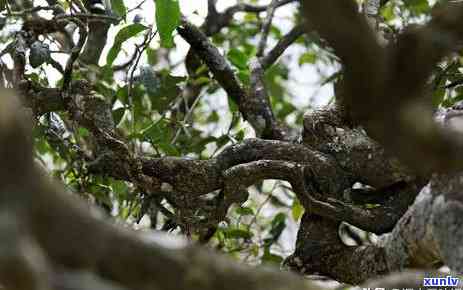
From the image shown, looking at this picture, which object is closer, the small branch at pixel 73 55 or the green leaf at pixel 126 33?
the small branch at pixel 73 55

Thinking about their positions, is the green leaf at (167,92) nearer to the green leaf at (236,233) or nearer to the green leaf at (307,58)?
the green leaf at (236,233)

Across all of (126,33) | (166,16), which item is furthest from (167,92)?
(166,16)

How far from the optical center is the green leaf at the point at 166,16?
56.1 inches

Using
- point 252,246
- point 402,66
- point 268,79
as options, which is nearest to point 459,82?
point 252,246

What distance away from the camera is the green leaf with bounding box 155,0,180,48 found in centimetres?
142

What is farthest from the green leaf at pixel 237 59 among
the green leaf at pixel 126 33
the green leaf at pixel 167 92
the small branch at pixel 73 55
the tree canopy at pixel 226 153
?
the small branch at pixel 73 55

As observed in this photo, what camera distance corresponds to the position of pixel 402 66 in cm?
68

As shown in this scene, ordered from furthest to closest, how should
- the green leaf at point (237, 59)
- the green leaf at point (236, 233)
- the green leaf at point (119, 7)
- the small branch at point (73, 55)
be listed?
the green leaf at point (237, 59) → the green leaf at point (236, 233) → the green leaf at point (119, 7) → the small branch at point (73, 55)

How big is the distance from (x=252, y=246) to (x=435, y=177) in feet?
2.78

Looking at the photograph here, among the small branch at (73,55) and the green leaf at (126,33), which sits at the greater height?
the green leaf at (126,33)

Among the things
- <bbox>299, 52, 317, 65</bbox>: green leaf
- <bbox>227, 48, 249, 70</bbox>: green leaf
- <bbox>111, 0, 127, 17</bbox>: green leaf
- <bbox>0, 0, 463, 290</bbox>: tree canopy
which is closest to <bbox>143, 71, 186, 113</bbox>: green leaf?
<bbox>0, 0, 463, 290</bbox>: tree canopy

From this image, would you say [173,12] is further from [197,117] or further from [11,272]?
[197,117]

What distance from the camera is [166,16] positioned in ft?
4.69

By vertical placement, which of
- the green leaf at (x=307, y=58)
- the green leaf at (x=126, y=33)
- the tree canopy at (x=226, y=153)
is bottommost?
the tree canopy at (x=226, y=153)
